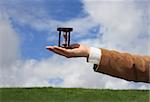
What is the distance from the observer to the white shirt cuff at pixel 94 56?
348 centimetres

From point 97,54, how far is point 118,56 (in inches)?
6.4

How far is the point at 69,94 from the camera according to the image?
15.0 m

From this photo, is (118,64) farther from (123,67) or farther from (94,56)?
(94,56)

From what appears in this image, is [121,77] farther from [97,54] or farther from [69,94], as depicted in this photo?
[69,94]

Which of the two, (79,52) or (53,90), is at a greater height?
(79,52)

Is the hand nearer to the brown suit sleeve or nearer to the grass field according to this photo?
the brown suit sleeve

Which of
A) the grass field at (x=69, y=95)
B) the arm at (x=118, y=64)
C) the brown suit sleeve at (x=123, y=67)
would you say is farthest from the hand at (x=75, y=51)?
the grass field at (x=69, y=95)

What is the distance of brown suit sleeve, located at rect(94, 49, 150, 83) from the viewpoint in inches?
137

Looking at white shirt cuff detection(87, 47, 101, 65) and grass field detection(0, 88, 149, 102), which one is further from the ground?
white shirt cuff detection(87, 47, 101, 65)

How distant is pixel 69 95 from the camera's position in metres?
14.9

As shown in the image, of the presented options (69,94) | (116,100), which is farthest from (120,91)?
(69,94)

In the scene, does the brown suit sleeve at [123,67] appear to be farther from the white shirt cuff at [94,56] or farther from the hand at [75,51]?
the hand at [75,51]

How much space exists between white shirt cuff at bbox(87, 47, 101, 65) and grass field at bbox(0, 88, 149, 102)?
11024 millimetres

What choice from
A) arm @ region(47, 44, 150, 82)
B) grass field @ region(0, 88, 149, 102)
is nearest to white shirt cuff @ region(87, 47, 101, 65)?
arm @ region(47, 44, 150, 82)
